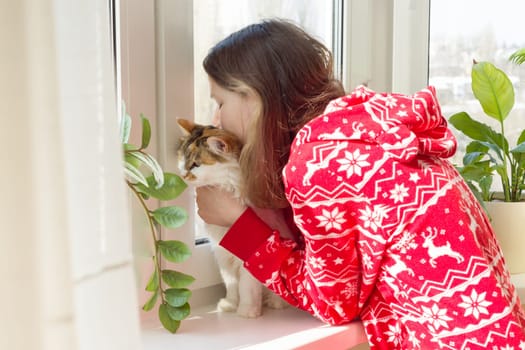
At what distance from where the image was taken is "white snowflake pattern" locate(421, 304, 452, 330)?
41.1 inches

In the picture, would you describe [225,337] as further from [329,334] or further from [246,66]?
[246,66]

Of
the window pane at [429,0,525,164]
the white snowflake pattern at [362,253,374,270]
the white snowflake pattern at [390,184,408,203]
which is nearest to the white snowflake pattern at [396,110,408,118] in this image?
the white snowflake pattern at [390,184,408,203]

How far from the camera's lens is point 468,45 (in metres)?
1.88

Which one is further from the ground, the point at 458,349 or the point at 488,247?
the point at 488,247

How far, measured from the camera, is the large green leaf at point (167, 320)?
110cm

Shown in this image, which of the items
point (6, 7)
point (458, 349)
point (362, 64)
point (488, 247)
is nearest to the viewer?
point (6, 7)

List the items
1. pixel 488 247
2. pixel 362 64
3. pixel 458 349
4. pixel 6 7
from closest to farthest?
pixel 6 7 → pixel 458 349 → pixel 488 247 → pixel 362 64

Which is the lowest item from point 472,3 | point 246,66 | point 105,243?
point 105,243

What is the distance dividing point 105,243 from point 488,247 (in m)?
0.76

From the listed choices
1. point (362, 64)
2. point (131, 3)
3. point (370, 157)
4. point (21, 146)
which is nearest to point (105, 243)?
point (21, 146)

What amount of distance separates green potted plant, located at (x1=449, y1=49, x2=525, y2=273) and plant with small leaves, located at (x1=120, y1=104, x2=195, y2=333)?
2.47 feet

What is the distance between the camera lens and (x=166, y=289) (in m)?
1.13

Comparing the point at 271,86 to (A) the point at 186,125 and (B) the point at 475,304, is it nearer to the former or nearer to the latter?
(A) the point at 186,125

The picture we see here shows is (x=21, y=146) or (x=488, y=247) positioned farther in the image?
(x=488, y=247)
